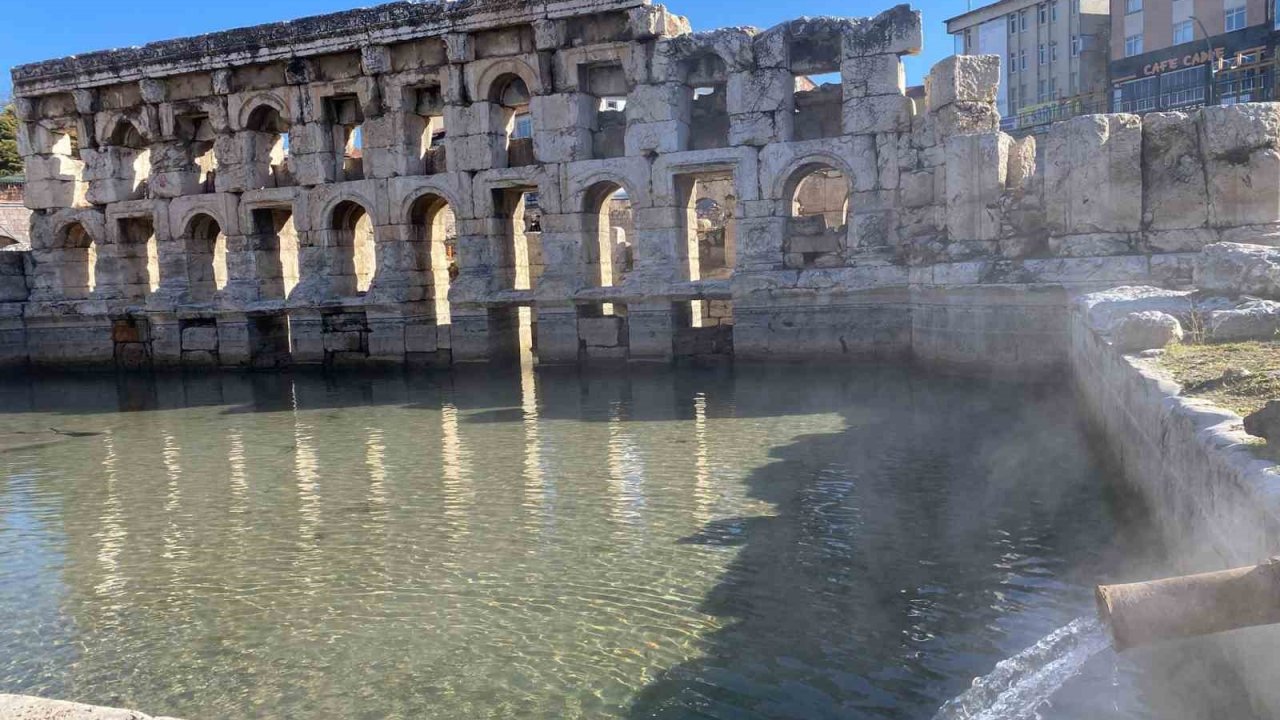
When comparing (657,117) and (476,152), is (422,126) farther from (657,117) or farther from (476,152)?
(657,117)

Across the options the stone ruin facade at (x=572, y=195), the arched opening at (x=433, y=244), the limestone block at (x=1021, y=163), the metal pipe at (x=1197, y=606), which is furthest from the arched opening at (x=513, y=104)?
the metal pipe at (x=1197, y=606)

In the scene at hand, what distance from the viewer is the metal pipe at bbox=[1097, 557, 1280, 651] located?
91.0 inches

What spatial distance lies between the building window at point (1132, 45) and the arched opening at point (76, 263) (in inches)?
1244

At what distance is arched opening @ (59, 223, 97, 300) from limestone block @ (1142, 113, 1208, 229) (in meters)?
18.1

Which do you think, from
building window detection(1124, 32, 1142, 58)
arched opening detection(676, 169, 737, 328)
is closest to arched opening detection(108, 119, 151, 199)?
arched opening detection(676, 169, 737, 328)

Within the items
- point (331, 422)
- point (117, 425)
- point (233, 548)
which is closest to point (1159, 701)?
point (233, 548)

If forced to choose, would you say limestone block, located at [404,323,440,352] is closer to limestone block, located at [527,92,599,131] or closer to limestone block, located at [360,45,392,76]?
limestone block, located at [527,92,599,131]

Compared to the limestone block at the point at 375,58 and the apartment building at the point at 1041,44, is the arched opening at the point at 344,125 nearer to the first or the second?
the limestone block at the point at 375,58

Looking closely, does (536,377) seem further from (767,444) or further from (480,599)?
(480,599)

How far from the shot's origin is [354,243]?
58.1 feet

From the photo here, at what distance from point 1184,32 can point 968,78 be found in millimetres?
25083

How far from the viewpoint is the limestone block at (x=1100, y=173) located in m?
9.95

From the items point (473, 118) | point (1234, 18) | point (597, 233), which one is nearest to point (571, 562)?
point (597, 233)

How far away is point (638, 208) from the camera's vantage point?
15070 millimetres
